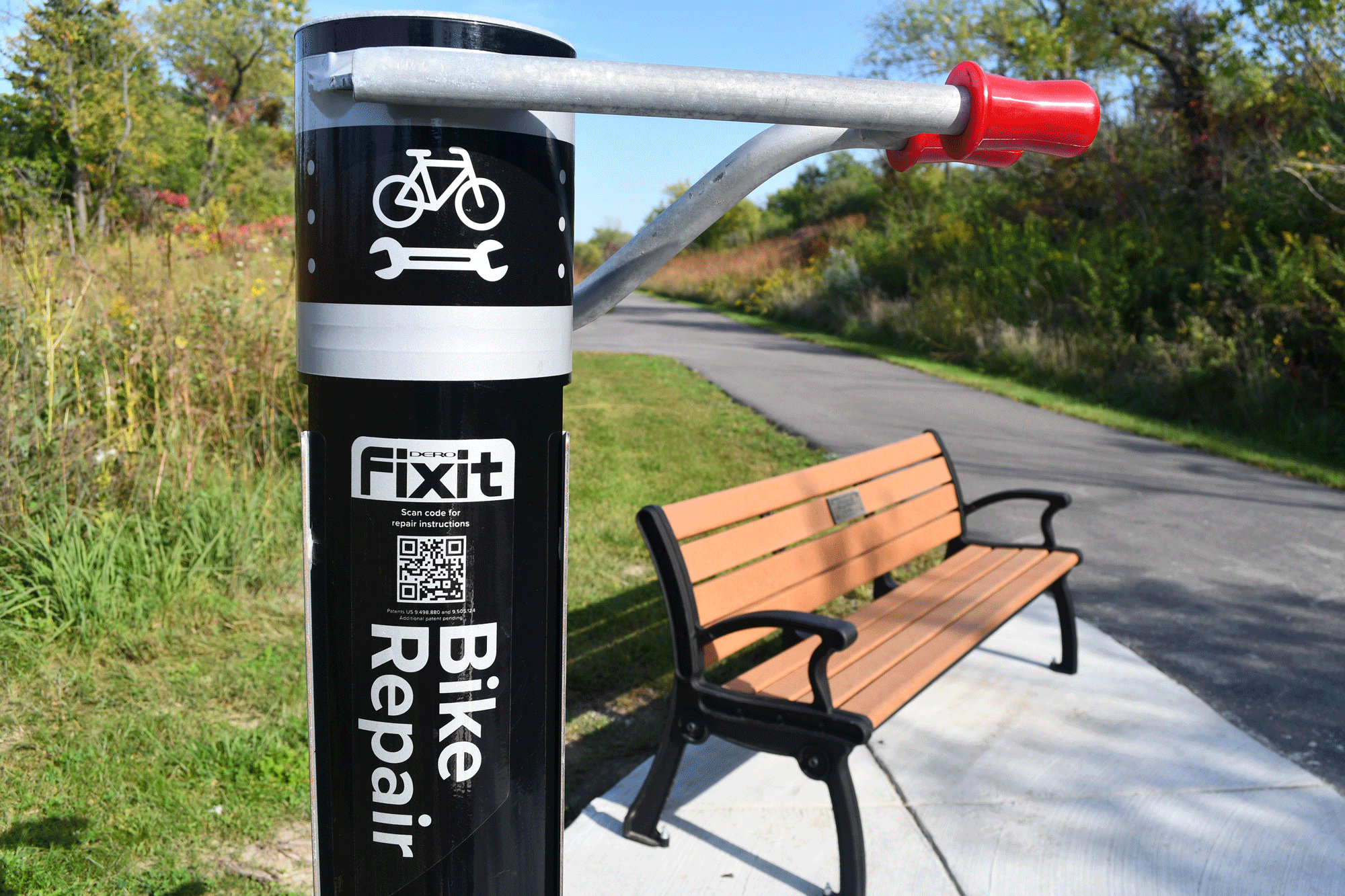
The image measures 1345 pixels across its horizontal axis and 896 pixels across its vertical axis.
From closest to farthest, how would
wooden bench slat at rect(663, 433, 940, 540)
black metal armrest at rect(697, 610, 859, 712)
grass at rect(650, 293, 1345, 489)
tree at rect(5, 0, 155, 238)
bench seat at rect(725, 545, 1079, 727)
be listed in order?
black metal armrest at rect(697, 610, 859, 712) < bench seat at rect(725, 545, 1079, 727) < wooden bench slat at rect(663, 433, 940, 540) < tree at rect(5, 0, 155, 238) < grass at rect(650, 293, 1345, 489)

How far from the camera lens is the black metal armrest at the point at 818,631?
8.57 ft

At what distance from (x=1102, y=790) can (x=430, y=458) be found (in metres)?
2.84

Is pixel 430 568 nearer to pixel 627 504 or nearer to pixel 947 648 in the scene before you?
pixel 947 648

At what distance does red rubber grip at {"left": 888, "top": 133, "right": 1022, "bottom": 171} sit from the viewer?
3.67 feet

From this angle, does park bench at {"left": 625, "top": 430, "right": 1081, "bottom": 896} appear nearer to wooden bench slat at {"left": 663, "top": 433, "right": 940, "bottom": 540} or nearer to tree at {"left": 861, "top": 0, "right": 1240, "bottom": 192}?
wooden bench slat at {"left": 663, "top": 433, "right": 940, "bottom": 540}

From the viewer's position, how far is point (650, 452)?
26.7 feet

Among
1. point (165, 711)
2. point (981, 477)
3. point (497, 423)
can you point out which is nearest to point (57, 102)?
point (165, 711)

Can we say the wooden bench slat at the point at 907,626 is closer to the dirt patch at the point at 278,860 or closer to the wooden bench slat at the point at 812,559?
the wooden bench slat at the point at 812,559

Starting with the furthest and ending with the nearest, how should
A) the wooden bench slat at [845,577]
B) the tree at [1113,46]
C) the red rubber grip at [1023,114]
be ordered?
the tree at [1113,46] < the wooden bench slat at [845,577] < the red rubber grip at [1023,114]

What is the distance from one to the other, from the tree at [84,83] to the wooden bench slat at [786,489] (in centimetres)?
470

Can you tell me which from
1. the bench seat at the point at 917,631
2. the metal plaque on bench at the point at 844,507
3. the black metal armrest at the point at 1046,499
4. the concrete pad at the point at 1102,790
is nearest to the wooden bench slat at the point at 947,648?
the bench seat at the point at 917,631

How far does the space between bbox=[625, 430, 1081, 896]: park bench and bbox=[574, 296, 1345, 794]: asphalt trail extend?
74cm

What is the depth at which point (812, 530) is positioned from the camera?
3.58 metres

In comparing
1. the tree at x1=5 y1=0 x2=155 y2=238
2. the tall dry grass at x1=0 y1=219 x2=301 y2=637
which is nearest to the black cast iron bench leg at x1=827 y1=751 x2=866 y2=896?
the tall dry grass at x1=0 y1=219 x2=301 y2=637
